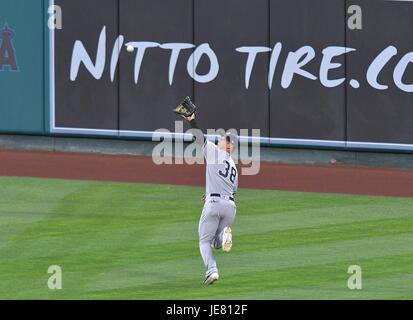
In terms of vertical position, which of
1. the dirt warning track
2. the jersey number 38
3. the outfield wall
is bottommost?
the dirt warning track

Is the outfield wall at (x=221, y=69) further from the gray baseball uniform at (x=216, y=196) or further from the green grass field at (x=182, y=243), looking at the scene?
the gray baseball uniform at (x=216, y=196)

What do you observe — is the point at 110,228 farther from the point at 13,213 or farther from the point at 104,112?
the point at 104,112

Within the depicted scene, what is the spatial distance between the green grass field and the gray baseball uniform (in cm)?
66

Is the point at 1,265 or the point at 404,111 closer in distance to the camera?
the point at 1,265

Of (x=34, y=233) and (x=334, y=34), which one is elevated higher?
(x=334, y=34)

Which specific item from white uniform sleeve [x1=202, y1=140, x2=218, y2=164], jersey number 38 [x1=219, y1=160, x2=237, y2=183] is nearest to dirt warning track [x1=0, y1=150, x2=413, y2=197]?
jersey number 38 [x1=219, y1=160, x2=237, y2=183]

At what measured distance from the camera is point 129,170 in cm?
2689

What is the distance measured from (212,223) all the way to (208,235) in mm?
172

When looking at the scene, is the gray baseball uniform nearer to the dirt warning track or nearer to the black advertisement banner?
the dirt warning track

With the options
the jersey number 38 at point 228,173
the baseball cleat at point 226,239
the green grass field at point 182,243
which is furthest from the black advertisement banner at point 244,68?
the baseball cleat at point 226,239

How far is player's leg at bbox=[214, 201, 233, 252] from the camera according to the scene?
58.4 ft

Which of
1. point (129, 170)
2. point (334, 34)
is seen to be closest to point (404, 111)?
point (334, 34)

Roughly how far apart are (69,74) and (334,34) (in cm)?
539

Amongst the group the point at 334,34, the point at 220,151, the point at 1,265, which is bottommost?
the point at 1,265
